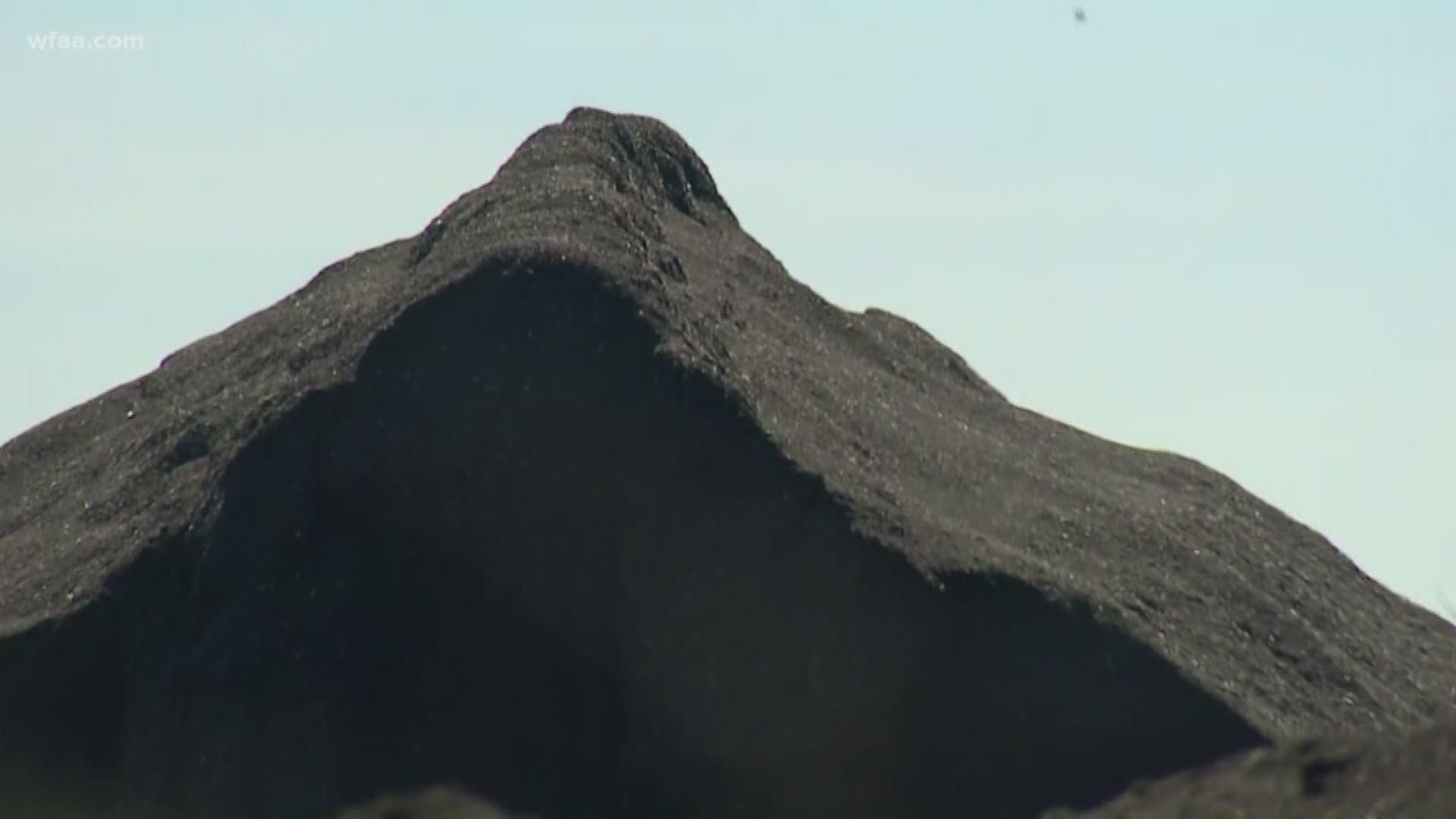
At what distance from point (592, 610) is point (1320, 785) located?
22.0ft

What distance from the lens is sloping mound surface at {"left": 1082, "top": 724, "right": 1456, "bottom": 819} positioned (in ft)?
27.2

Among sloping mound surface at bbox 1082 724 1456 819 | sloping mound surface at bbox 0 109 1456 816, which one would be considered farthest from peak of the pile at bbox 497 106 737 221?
sloping mound surface at bbox 1082 724 1456 819

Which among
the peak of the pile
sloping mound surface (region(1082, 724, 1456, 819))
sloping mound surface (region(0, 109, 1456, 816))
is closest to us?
sloping mound surface (region(1082, 724, 1456, 819))

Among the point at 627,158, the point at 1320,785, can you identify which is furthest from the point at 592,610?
the point at 1320,785

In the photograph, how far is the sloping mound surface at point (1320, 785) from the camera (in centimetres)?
829

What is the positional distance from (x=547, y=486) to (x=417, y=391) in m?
0.98

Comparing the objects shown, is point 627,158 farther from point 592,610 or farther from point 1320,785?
point 1320,785

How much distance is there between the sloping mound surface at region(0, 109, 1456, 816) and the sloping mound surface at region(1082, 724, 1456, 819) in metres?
5.49

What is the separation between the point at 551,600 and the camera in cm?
1484

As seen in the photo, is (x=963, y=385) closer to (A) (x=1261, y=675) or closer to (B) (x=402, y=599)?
(A) (x=1261, y=675)

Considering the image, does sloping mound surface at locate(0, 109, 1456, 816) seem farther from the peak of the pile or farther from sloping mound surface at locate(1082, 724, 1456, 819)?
sloping mound surface at locate(1082, 724, 1456, 819)

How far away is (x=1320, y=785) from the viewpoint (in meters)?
8.66

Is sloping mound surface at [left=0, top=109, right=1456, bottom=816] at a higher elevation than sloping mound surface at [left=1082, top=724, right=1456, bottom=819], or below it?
higher

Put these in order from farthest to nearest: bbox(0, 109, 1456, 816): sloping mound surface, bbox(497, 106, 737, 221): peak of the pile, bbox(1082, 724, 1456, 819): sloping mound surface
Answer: bbox(497, 106, 737, 221): peak of the pile → bbox(0, 109, 1456, 816): sloping mound surface → bbox(1082, 724, 1456, 819): sloping mound surface
